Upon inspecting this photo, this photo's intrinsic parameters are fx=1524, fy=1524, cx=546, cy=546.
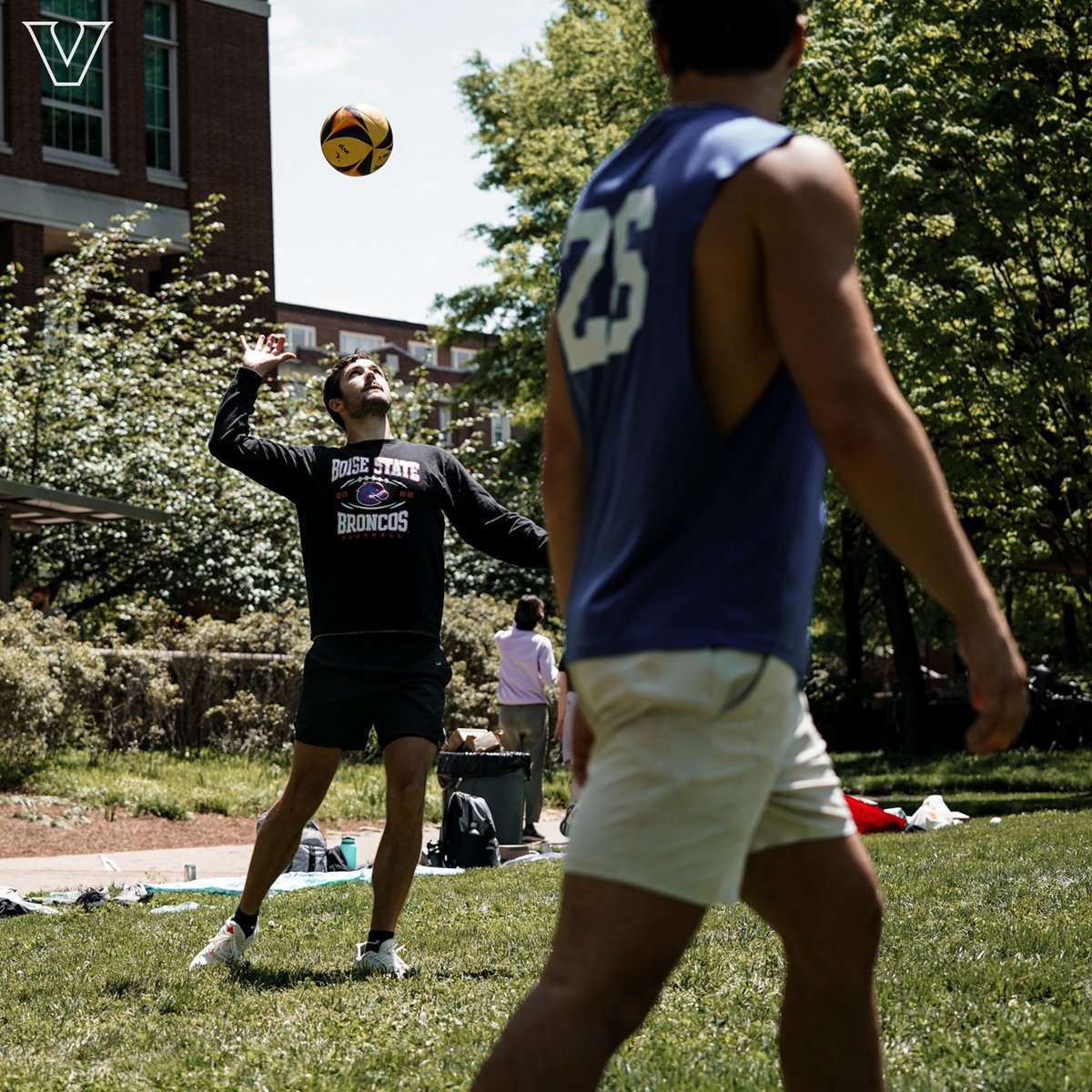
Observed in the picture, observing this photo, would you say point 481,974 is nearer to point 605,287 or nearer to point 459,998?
point 459,998

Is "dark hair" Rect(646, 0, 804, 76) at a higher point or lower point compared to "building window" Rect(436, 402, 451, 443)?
lower

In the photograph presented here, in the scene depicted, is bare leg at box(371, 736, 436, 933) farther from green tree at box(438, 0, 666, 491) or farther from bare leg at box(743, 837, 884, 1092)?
green tree at box(438, 0, 666, 491)

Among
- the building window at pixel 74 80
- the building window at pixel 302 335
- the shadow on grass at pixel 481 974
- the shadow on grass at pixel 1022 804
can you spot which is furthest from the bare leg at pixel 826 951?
the building window at pixel 302 335

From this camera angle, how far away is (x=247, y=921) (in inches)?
225

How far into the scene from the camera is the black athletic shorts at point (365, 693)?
18.3ft

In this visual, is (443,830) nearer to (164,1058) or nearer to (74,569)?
(164,1058)

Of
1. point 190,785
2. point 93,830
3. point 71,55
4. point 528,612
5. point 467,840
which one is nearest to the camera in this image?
point 467,840

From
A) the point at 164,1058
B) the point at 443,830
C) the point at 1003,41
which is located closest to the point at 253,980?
the point at 164,1058

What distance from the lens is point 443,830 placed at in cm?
1001

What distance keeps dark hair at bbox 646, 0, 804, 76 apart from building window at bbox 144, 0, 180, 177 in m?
29.0

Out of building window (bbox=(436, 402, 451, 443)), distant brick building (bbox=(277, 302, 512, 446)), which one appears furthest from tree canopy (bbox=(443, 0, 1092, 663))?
distant brick building (bbox=(277, 302, 512, 446))

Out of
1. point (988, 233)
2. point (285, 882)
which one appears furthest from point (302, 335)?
point (285, 882)

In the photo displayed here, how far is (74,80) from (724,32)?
28.7 meters

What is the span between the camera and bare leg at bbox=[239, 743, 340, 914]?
5.57 metres
